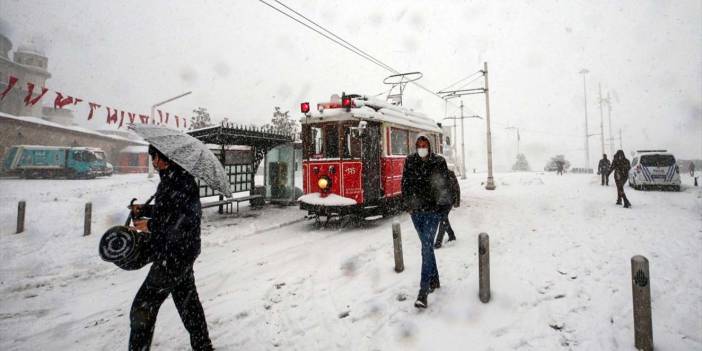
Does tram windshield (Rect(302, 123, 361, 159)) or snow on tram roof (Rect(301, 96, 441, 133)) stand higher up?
snow on tram roof (Rect(301, 96, 441, 133))

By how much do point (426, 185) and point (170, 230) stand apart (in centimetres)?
280

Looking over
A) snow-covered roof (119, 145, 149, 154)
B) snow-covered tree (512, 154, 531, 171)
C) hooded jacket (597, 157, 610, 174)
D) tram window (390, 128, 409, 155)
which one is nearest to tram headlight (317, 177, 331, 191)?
tram window (390, 128, 409, 155)

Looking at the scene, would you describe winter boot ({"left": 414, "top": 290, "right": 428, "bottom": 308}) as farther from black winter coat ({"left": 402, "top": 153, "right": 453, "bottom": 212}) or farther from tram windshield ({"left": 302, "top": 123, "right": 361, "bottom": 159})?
tram windshield ({"left": 302, "top": 123, "right": 361, "bottom": 159})

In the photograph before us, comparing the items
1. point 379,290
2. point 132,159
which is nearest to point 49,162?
point 132,159

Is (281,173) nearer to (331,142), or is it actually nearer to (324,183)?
(331,142)

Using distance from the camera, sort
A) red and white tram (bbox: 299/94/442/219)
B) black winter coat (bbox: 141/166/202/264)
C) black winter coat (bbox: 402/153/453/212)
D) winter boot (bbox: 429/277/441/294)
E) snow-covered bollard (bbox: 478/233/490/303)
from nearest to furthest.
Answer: black winter coat (bbox: 141/166/202/264) → black winter coat (bbox: 402/153/453/212) → snow-covered bollard (bbox: 478/233/490/303) → winter boot (bbox: 429/277/441/294) → red and white tram (bbox: 299/94/442/219)

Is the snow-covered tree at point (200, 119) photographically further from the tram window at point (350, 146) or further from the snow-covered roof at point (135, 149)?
the tram window at point (350, 146)

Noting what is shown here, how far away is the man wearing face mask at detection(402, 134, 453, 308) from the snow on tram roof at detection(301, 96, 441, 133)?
187 inches

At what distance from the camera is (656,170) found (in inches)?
601

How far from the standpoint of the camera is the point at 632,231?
738cm

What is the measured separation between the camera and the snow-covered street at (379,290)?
11.5 ft

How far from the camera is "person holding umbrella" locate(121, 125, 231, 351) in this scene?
2617 mm

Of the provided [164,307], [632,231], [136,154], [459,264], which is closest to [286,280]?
[164,307]

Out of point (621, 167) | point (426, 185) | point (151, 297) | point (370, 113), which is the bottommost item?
point (151, 297)
